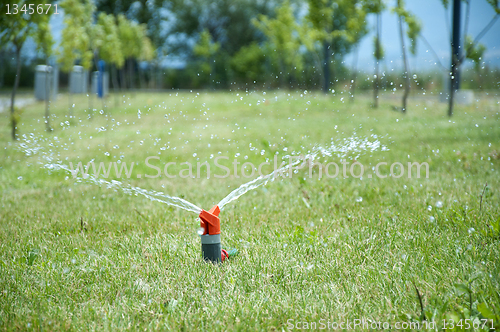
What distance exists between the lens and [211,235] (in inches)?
91.5

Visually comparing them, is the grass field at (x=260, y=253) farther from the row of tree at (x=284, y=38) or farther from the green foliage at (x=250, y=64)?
the green foliage at (x=250, y=64)

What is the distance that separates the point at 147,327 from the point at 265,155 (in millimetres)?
4692

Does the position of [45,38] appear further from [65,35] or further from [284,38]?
[284,38]

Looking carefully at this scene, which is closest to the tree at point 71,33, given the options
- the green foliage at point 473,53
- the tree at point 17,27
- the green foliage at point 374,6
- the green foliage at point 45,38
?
the green foliage at point 45,38

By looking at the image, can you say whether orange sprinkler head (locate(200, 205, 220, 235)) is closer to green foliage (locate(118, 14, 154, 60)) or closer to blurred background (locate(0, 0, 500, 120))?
blurred background (locate(0, 0, 500, 120))

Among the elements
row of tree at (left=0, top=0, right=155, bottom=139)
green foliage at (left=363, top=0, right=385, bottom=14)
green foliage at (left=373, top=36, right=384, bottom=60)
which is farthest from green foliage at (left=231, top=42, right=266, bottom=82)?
green foliage at (left=363, top=0, right=385, bottom=14)

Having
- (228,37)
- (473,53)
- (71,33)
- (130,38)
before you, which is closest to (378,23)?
(473,53)

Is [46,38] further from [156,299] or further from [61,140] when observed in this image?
[156,299]

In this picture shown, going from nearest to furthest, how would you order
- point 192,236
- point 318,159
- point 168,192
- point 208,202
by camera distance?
point 192,236 → point 208,202 → point 168,192 → point 318,159

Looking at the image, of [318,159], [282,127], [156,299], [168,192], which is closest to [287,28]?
[282,127]

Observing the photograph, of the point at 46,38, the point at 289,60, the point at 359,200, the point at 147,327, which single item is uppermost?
the point at 289,60

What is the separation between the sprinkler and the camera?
226 cm

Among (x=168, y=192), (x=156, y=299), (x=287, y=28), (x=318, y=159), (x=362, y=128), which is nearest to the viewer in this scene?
(x=156, y=299)

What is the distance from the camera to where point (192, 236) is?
308 cm
